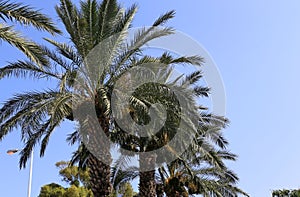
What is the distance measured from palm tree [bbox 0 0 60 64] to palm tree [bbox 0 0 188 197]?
9.97ft

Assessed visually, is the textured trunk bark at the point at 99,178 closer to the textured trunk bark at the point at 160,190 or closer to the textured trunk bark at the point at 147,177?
the textured trunk bark at the point at 147,177

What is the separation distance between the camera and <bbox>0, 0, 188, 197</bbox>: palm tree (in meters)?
11.5

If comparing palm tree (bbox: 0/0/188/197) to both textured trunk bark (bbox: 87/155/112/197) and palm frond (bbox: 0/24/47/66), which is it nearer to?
textured trunk bark (bbox: 87/155/112/197)

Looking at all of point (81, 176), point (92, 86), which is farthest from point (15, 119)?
point (81, 176)

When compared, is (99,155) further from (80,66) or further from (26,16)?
(26,16)

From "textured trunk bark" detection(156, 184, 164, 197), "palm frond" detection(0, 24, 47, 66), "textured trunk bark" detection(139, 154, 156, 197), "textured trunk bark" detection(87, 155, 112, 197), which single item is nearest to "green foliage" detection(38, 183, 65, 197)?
"textured trunk bark" detection(156, 184, 164, 197)

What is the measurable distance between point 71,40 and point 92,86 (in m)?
1.60

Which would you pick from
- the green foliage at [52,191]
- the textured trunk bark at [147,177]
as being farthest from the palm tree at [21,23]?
the green foliage at [52,191]

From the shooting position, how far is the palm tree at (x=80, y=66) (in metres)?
11.5

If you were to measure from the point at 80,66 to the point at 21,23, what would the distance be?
4.04 m

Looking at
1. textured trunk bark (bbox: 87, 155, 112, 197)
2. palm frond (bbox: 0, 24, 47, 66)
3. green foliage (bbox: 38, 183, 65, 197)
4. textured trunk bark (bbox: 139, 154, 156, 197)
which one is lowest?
textured trunk bark (bbox: 87, 155, 112, 197)

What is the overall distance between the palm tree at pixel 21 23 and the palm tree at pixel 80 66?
3.04 metres

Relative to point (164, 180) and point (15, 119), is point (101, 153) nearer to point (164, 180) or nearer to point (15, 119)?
point (15, 119)

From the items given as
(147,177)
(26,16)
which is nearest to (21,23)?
(26,16)
